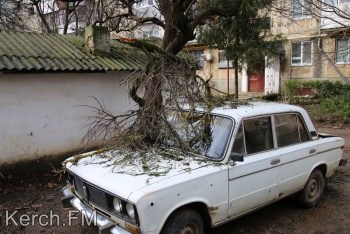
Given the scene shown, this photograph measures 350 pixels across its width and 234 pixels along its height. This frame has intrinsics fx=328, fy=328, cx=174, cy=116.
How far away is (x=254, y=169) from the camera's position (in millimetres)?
4016

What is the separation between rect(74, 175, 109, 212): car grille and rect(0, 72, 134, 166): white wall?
312 cm

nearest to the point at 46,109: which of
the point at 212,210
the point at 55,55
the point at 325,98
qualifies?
the point at 55,55

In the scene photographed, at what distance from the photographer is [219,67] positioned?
78.6 feet

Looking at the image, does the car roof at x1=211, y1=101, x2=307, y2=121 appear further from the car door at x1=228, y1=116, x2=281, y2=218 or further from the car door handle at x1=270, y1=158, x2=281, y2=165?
the car door handle at x1=270, y1=158, x2=281, y2=165

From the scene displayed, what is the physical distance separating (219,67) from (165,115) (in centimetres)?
2006

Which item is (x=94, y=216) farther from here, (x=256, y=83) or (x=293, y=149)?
(x=256, y=83)

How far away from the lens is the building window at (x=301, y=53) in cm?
2030

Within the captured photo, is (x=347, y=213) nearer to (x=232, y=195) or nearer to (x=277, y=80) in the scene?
(x=232, y=195)

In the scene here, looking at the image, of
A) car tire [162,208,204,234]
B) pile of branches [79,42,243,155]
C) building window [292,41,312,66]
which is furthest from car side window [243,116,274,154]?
building window [292,41,312,66]

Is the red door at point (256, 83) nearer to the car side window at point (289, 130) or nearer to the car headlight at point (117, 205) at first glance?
the car side window at point (289, 130)

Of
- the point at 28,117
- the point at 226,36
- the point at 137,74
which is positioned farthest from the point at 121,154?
the point at 226,36

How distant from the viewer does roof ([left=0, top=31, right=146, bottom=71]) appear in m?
6.45

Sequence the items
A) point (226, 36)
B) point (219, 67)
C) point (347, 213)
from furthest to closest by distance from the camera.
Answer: point (219, 67) → point (226, 36) → point (347, 213)

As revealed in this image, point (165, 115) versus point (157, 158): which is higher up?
point (165, 115)
